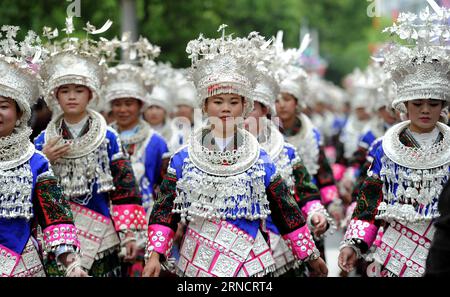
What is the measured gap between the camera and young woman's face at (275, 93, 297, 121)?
8812 mm

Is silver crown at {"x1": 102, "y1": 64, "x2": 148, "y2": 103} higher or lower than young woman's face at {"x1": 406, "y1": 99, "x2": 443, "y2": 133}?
higher

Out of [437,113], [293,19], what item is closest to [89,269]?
[437,113]

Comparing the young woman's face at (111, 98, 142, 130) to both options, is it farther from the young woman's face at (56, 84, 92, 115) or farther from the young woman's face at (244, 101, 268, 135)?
the young woman's face at (56, 84, 92, 115)

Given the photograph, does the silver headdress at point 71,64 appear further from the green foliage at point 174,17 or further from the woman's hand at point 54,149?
the green foliage at point 174,17

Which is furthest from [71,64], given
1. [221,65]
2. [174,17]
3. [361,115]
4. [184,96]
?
[174,17]

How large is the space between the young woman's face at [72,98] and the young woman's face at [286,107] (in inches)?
89.8

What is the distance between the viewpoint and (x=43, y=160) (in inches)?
227

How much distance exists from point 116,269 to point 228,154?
1822mm

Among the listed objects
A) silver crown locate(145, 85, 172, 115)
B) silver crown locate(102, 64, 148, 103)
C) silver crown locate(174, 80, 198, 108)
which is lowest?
silver crown locate(102, 64, 148, 103)

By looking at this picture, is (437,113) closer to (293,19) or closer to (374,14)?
(374,14)

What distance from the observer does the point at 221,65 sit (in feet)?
19.9

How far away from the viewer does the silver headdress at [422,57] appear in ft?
19.8

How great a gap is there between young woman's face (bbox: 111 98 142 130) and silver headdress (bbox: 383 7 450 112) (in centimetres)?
307

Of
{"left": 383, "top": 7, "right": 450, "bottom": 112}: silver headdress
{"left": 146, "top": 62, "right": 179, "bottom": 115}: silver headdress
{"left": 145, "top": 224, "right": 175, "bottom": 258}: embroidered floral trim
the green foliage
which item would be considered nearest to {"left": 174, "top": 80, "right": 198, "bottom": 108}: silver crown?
{"left": 146, "top": 62, "right": 179, "bottom": 115}: silver headdress
